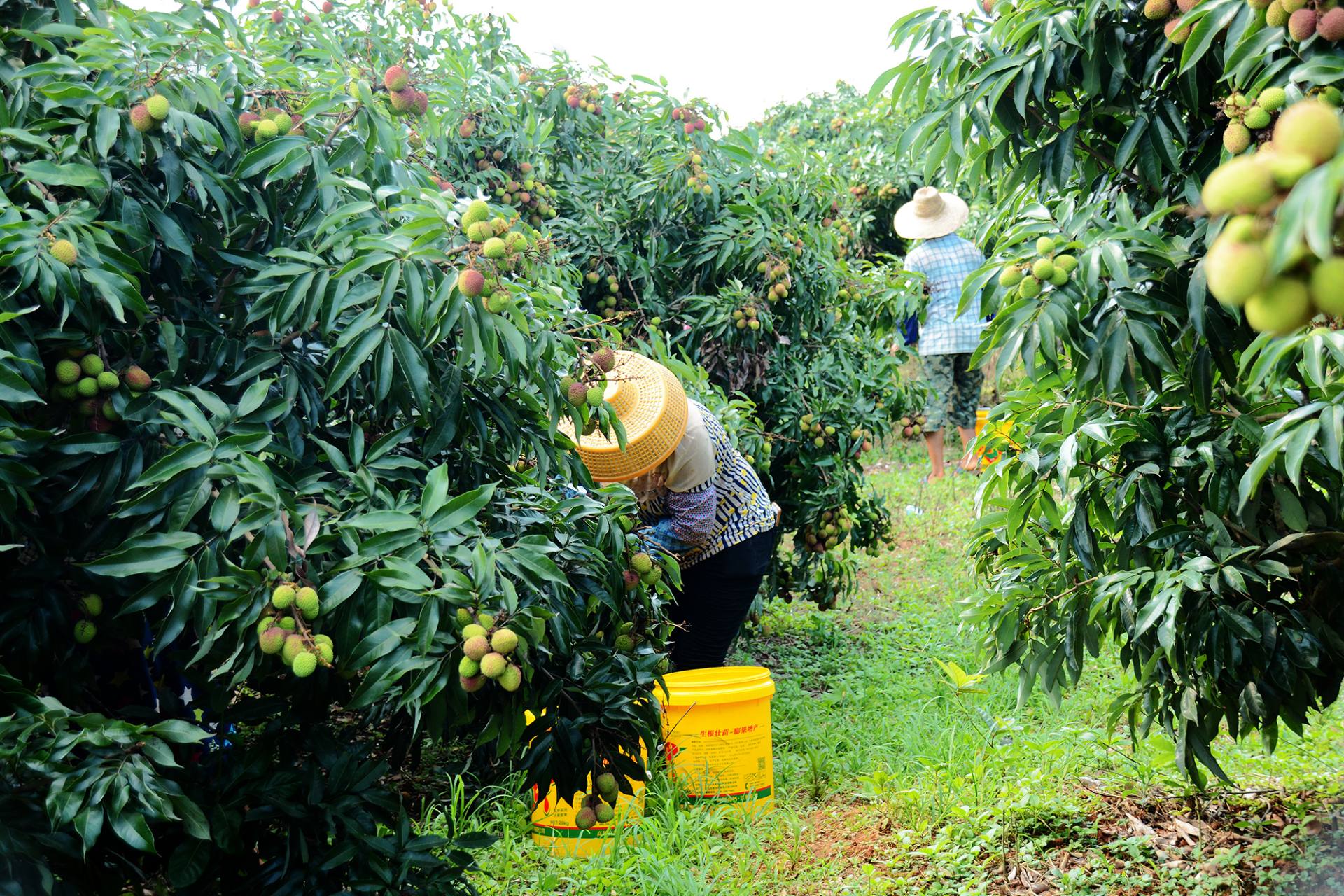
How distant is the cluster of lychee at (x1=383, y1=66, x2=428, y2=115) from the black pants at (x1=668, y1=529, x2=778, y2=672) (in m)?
2.21

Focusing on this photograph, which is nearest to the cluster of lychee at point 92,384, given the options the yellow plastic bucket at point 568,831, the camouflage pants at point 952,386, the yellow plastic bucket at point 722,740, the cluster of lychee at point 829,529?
the yellow plastic bucket at point 568,831

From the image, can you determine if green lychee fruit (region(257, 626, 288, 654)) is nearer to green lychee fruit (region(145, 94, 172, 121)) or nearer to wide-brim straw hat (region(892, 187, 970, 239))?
green lychee fruit (region(145, 94, 172, 121))

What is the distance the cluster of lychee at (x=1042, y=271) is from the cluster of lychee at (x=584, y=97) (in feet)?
11.9

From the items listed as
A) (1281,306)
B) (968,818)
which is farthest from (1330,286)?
(968,818)

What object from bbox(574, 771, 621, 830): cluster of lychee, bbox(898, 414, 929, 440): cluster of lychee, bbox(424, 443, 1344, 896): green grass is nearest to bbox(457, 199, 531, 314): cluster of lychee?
bbox(574, 771, 621, 830): cluster of lychee

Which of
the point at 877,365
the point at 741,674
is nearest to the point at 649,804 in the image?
the point at 741,674

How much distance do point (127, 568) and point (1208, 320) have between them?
1715mm

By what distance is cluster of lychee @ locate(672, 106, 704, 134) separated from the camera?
15.8 feet

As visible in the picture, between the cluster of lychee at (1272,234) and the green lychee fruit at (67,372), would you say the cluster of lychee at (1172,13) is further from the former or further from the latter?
the green lychee fruit at (67,372)

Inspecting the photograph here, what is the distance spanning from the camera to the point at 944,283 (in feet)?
26.0

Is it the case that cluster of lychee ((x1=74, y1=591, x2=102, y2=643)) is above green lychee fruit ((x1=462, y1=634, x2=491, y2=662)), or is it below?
below

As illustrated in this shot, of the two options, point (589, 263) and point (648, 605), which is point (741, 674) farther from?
point (589, 263)

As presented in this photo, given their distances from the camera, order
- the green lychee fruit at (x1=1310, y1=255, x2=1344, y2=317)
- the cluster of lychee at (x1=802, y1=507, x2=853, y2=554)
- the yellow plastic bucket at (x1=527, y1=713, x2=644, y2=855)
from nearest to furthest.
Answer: the green lychee fruit at (x1=1310, y1=255, x2=1344, y2=317) < the yellow plastic bucket at (x1=527, y1=713, x2=644, y2=855) < the cluster of lychee at (x1=802, y1=507, x2=853, y2=554)

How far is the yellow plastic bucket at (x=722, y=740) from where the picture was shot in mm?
3350
